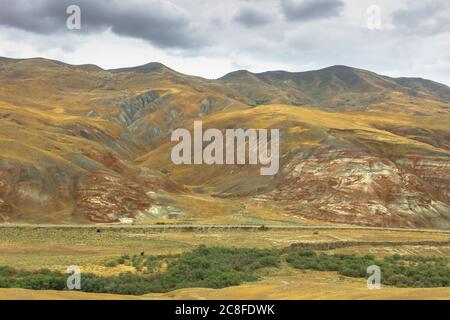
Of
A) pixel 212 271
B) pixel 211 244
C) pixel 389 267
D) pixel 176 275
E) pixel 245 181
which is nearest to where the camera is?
pixel 176 275

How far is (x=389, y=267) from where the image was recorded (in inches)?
1650

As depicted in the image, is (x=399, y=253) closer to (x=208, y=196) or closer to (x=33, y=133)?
(x=208, y=196)

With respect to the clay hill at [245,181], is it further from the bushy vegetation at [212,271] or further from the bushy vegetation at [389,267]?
the bushy vegetation at [212,271]

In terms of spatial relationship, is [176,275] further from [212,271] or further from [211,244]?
[211,244]

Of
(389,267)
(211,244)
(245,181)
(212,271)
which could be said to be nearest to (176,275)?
(212,271)

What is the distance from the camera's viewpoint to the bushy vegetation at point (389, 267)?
37.0m

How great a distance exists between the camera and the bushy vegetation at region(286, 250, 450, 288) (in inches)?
1457

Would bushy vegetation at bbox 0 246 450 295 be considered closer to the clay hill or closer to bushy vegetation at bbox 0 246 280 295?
bushy vegetation at bbox 0 246 280 295

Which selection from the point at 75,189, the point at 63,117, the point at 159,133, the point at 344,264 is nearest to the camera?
the point at 344,264

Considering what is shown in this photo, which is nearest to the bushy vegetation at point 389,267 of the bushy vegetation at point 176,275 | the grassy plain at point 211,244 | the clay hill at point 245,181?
the grassy plain at point 211,244

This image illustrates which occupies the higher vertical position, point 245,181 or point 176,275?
point 245,181

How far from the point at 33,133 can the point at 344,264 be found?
240ft
